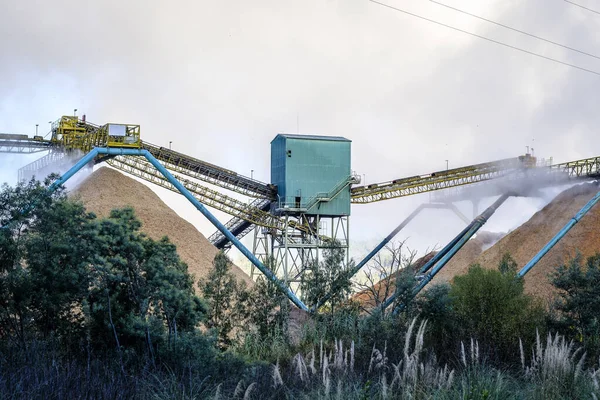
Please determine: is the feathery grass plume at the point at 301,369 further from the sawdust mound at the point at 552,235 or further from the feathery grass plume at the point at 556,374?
the sawdust mound at the point at 552,235

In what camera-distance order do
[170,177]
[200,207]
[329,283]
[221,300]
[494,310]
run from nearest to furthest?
[494,310] → [221,300] → [329,283] → [170,177] → [200,207]

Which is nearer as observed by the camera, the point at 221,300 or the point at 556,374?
the point at 556,374

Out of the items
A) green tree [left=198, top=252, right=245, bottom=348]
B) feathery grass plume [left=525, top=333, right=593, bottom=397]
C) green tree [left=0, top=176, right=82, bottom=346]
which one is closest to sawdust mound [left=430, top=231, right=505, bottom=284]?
green tree [left=198, top=252, right=245, bottom=348]

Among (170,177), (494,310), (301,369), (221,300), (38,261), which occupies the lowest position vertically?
(301,369)

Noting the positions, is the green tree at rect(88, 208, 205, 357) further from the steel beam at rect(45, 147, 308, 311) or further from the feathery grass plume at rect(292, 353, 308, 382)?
the steel beam at rect(45, 147, 308, 311)

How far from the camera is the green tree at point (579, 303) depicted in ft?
81.9

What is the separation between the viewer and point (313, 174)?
41.8 metres

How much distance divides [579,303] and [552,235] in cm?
2266

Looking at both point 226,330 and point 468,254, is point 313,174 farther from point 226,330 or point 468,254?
point 468,254

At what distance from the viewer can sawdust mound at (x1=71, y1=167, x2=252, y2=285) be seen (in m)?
38.4

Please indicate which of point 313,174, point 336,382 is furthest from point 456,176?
point 336,382

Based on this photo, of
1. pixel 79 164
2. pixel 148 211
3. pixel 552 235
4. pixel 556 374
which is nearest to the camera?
pixel 556 374

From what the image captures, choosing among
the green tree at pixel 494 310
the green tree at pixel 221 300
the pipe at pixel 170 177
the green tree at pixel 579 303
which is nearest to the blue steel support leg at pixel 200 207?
the pipe at pixel 170 177

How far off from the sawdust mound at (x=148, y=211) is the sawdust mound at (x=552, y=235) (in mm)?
17064
